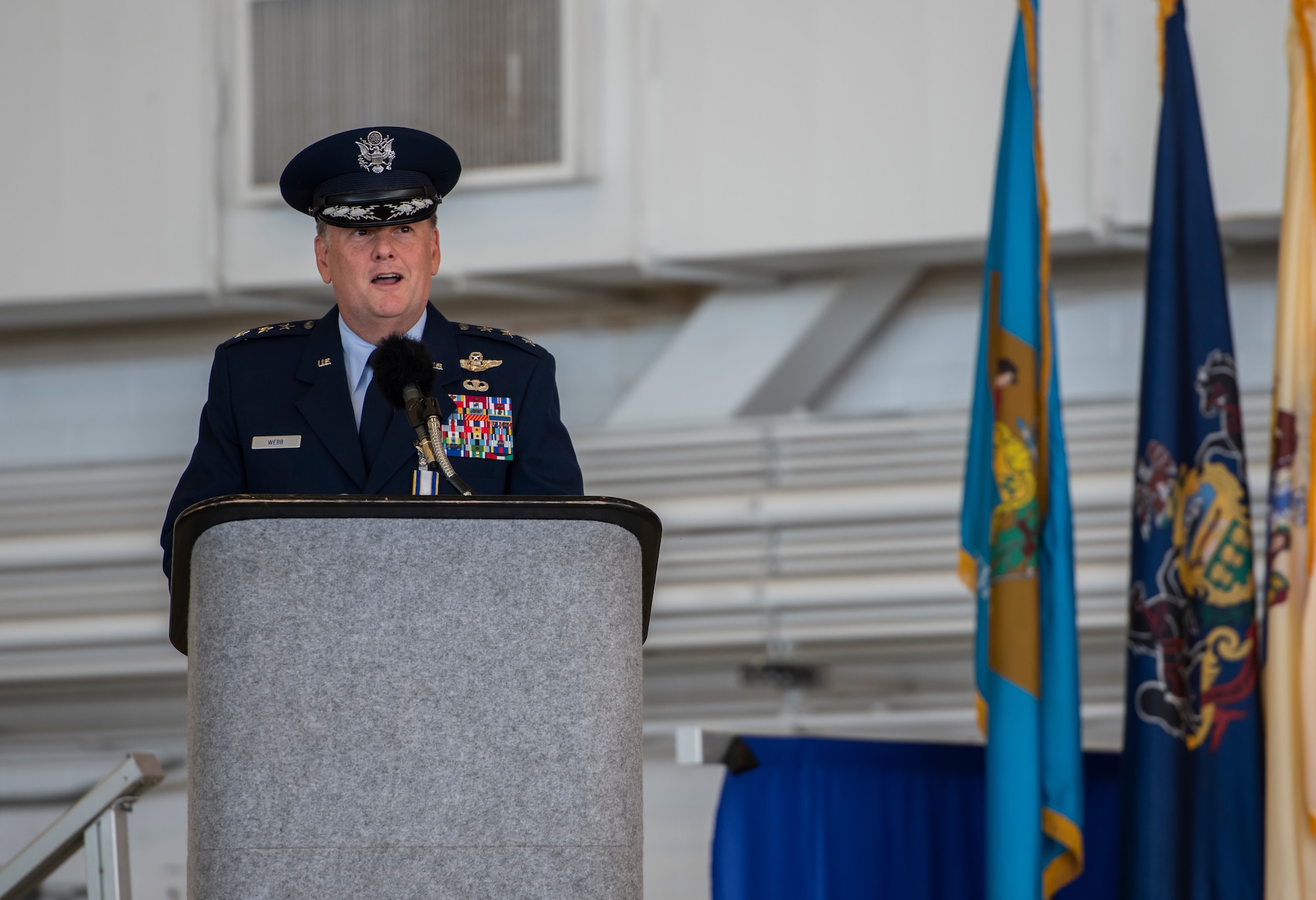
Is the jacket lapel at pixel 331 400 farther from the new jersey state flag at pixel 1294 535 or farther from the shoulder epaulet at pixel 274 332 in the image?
the new jersey state flag at pixel 1294 535

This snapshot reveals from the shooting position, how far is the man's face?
1.65 m

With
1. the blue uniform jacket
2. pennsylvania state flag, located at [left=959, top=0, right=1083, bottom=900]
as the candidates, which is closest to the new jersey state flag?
pennsylvania state flag, located at [left=959, top=0, right=1083, bottom=900]

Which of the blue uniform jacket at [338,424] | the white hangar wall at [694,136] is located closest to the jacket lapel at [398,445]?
the blue uniform jacket at [338,424]

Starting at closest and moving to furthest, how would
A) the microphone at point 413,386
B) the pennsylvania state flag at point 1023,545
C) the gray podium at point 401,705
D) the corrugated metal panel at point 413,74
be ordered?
the gray podium at point 401,705 < the microphone at point 413,386 < the pennsylvania state flag at point 1023,545 < the corrugated metal panel at point 413,74

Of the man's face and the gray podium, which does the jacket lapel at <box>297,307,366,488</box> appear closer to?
the man's face

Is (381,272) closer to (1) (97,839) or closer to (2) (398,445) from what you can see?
(2) (398,445)

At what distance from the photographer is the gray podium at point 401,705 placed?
1.23 metres

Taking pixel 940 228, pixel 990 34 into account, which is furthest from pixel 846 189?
pixel 990 34

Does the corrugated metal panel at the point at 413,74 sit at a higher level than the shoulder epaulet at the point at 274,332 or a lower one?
higher

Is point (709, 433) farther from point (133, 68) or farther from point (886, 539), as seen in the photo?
point (133, 68)

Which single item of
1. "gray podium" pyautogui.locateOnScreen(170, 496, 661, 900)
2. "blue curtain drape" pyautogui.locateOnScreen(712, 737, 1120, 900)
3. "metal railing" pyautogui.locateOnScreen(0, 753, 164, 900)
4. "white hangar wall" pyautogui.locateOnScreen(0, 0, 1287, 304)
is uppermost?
"white hangar wall" pyautogui.locateOnScreen(0, 0, 1287, 304)

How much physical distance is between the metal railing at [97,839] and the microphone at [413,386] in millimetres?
806

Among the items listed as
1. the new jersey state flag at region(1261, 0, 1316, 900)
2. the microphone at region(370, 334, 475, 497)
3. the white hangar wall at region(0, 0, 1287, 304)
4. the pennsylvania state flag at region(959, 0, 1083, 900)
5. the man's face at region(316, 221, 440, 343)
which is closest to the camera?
the microphone at region(370, 334, 475, 497)

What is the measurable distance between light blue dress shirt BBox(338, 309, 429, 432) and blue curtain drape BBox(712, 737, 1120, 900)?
95 cm
